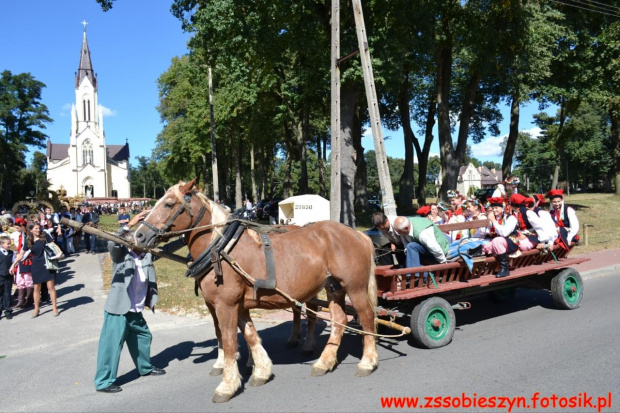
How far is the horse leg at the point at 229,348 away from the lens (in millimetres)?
4727

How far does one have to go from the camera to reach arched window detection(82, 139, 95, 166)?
84750 mm

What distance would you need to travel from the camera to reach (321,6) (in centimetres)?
1584

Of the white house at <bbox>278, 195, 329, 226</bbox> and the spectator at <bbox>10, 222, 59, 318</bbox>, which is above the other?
the white house at <bbox>278, 195, 329, 226</bbox>

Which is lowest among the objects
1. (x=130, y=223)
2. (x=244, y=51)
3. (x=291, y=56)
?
(x=130, y=223)

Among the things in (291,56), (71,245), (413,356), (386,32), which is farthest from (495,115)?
(413,356)

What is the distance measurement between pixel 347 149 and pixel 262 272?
35.8ft

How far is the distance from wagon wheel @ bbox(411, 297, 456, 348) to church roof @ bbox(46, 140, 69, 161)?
111 m

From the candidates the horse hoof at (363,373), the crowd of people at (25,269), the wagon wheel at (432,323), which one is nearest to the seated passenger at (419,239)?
the wagon wheel at (432,323)

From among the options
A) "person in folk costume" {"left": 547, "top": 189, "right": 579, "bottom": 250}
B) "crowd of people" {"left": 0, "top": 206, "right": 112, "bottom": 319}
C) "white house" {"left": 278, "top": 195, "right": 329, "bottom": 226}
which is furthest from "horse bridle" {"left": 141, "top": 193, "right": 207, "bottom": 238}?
"white house" {"left": 278, "top": 195, "right": 329, "bottom": 226}

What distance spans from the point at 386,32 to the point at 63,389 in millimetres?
14665

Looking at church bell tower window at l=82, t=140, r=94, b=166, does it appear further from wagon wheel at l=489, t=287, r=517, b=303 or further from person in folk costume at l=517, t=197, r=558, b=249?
person in folk costume at l=517, t=197, r=558, b=249

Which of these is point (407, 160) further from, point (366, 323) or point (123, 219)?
point (123, 219)

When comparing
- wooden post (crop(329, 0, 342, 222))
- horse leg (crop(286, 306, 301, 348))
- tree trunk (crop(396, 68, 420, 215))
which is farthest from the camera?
tree trunk (crop(396, 68, 420, 215))

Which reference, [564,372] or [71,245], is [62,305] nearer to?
[71,245]
